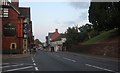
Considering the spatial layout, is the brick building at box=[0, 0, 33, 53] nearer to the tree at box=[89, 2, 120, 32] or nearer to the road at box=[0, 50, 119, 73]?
the tree at box=[89, 2, 120, 32]

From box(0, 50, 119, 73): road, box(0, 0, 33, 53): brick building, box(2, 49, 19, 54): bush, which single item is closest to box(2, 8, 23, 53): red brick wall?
box(0, 0, 33, 53): brick building

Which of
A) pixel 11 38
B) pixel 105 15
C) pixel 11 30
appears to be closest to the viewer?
pixel 105 15

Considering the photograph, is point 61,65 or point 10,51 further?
point 10,51

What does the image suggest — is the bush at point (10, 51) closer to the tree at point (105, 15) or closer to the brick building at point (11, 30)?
the brick building at point (11, 30)

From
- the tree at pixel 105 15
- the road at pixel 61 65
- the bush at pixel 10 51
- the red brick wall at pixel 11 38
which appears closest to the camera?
the road at pixel 61 65

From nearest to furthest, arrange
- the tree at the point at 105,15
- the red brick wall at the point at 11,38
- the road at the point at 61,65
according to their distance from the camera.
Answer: the road at the point at 61,65
the tree at the point at 105,15
the red brick wall at the point at 11,38

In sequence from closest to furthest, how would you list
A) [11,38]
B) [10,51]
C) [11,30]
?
[10,51]
[11,30]
[11,38]

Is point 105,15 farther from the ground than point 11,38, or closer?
farther from the ground

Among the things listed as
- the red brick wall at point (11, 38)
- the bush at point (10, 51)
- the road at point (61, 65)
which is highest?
the red brick wall at point (11, 38)

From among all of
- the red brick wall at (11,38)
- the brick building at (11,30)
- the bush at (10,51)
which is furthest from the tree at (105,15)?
the red brick wall at (11,38)

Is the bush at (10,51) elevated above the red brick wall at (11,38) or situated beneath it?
situated beneath

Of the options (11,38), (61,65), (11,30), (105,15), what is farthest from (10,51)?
(61,65)

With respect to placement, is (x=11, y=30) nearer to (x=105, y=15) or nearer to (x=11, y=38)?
(x=11, y=38)

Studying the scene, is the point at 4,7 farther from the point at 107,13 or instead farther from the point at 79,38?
the point at 79,38
